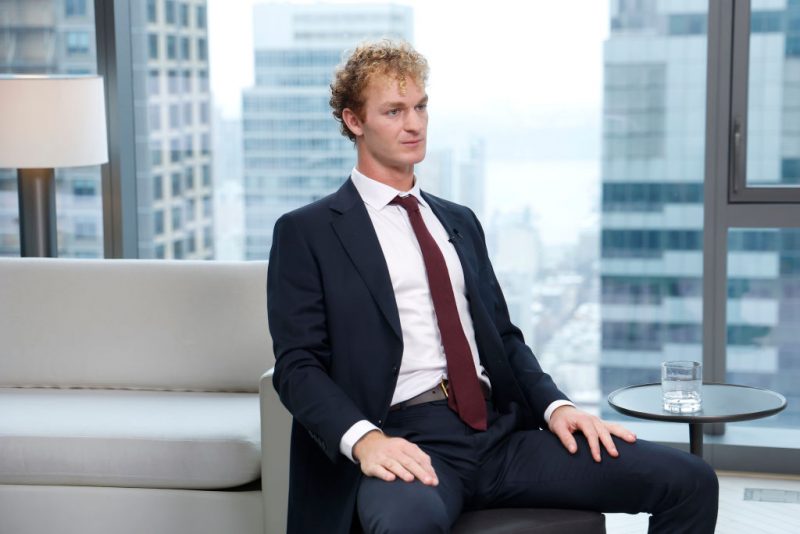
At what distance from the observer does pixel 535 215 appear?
160 inches

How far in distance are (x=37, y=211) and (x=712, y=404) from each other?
2482 mm

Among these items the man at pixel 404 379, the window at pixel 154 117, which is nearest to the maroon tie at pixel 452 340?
the man at pixel 404 379

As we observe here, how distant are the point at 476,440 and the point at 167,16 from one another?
2.75 m

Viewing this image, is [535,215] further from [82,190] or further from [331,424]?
[331,424]

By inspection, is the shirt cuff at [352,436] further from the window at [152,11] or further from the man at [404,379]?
the window at [152,11]

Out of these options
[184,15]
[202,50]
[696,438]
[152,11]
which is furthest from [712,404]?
[152,11]

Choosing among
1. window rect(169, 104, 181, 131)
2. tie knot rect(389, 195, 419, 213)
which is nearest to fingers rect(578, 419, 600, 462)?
tie knot rect(389, 195, 419, 213)

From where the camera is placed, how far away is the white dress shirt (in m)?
2.21

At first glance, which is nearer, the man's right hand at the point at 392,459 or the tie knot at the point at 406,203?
the man's right hand at the point at 392,459

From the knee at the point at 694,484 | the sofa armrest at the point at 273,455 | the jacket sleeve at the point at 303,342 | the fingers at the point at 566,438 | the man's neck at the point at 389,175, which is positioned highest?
the man's neck at the point at 389,175

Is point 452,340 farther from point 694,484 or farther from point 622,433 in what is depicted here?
point 694,484

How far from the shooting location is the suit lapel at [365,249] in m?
2.16

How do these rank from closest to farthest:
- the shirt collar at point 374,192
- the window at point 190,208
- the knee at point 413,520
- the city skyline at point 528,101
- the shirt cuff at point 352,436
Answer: the knee at point 413,520 → the shirt cuff at point 352,436 → the shirt collar at point 374,192 → the city skyline at point 528,101 → the window at point 190,208

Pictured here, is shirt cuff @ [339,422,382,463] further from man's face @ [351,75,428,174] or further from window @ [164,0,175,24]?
window @ [164,0,175,24]
